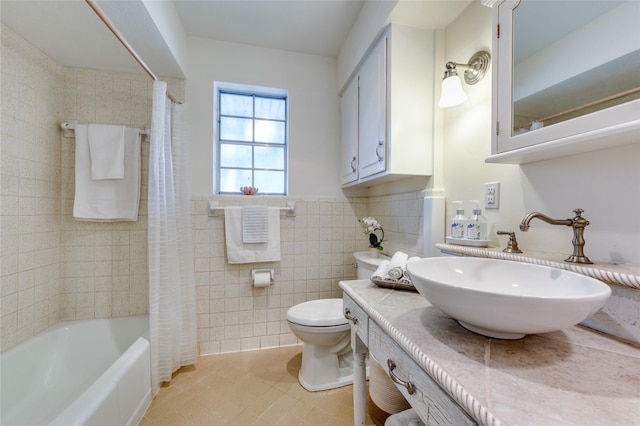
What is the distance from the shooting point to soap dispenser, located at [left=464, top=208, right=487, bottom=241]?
110 centimetres

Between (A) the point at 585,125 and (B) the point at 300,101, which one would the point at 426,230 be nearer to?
(A) the point at 585,125

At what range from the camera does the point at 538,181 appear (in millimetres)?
961

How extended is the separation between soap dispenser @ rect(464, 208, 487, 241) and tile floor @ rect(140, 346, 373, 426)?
1104 millimetres

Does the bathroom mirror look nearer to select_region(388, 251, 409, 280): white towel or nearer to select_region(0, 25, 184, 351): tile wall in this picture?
select_region(388, 251, 409, 280): white towel

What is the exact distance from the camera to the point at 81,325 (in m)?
1.77

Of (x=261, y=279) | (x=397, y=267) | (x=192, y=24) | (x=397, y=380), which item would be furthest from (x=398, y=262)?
(x=192, y=24)

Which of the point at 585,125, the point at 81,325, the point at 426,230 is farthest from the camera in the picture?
the point at 81,325

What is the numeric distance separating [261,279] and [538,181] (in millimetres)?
1770

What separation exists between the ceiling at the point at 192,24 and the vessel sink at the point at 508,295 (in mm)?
1260

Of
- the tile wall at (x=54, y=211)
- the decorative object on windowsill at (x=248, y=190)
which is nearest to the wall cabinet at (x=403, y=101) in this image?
the decorative object on windowsill at (x=248, y=190)

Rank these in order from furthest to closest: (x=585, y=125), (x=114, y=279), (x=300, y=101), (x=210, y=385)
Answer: (x=300, y=101) → (x=114, y=279) → (x=210, y=385) → (x=585, y=125)

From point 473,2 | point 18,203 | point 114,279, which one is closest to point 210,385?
point 114,279

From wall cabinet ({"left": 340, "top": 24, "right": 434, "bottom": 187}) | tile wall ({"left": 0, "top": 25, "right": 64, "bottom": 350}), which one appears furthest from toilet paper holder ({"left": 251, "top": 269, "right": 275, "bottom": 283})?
tile wall ({"left": 0, "top": 25, "right": 64, "bottom": 350})

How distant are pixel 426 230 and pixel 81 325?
2.39 metres
